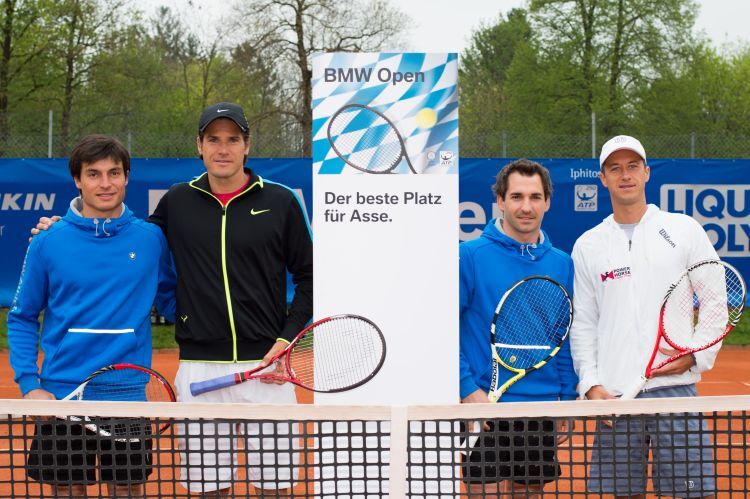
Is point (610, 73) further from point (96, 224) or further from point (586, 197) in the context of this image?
point (96, 224)

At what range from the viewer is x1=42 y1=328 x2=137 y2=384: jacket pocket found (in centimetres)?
333

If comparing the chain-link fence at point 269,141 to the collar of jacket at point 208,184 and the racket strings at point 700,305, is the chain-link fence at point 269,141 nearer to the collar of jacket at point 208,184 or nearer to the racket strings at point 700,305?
the collar of jacket at point 208,184

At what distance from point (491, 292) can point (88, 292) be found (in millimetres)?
1392

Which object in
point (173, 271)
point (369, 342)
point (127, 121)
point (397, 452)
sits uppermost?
point (127, 121)

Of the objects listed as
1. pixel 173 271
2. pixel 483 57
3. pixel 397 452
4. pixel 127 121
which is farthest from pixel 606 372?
pixel 483 57

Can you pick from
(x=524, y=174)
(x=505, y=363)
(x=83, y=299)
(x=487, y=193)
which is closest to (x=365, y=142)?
(x=524, y=174)

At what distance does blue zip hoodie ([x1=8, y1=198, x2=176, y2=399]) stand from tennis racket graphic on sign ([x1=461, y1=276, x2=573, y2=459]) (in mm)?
1229

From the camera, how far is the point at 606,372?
134 inches

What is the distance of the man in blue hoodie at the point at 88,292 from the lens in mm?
3340

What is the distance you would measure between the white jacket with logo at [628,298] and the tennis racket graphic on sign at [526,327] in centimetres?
14

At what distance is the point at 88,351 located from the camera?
11.0ft

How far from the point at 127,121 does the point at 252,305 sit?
69.1 ft

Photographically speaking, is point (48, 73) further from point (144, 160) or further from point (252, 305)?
point (252, 305)

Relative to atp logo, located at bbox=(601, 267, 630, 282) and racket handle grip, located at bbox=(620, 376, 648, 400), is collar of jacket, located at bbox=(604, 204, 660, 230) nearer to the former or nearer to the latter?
atp logo, located at bbox=(601, 267, 630, 282)
